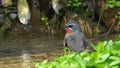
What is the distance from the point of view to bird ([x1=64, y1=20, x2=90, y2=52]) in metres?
5.33

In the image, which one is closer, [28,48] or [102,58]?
[102,58]

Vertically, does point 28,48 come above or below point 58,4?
below

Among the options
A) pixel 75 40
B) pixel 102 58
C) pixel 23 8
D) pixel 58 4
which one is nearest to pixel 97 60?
pixel 102 58

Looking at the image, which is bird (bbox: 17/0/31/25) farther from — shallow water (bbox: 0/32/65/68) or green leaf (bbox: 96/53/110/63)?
green leaf (bbox: 96/53/110/63)

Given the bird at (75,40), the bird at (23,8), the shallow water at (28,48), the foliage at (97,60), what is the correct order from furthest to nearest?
1. the bird at (23,8)
2. the shallow water at (28,48)
3. the bird at (75,40)
4. the foliage at (97,60)

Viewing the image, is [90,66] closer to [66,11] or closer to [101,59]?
[101,59]

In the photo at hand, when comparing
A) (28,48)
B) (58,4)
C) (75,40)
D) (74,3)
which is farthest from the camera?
(58,4)

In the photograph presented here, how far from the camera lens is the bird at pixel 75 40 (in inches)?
210

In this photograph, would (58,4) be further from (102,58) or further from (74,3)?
(102,58)

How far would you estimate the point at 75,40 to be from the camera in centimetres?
559

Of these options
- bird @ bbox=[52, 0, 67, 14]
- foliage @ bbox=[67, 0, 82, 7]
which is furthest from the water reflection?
foliage @ bbox=[67, 0, 82, 7]

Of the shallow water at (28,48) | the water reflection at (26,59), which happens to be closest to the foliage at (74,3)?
the shallow water at (28,48)

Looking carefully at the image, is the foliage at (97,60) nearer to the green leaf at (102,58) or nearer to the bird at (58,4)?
the green leaf at (102,58)

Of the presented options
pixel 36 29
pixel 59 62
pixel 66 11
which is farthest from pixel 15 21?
pixel 59 62
